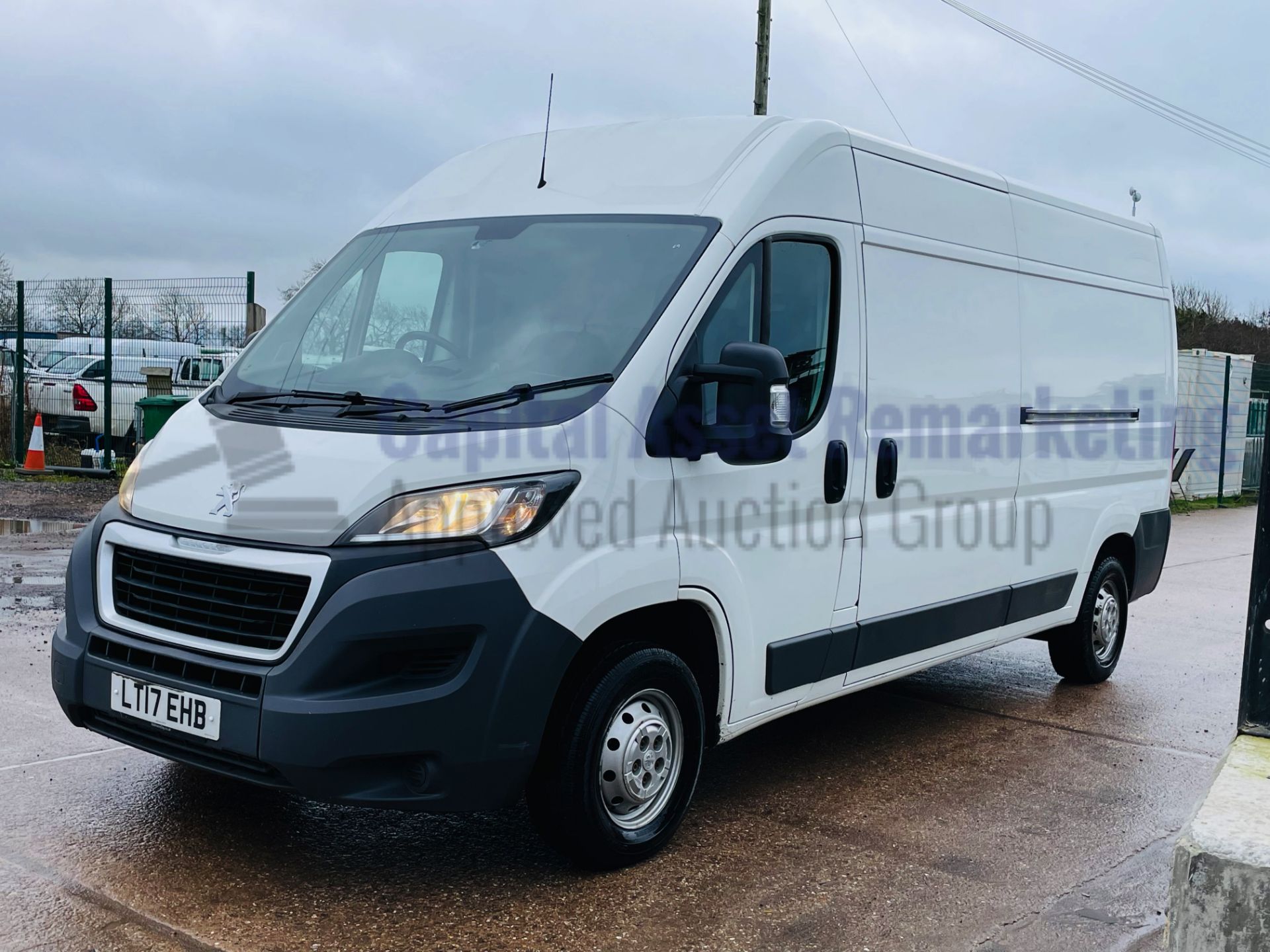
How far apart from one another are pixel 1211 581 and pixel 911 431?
7444mm

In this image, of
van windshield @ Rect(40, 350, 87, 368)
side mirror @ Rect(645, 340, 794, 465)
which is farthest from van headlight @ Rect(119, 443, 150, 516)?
van windshield @ Rect(40, 350, 87, 368)

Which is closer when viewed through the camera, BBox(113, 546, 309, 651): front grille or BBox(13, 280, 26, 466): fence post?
BBox(113, 546, 309, 651): front grille

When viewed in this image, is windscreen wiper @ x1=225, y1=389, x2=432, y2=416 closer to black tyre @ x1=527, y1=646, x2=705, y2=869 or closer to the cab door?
the cab door

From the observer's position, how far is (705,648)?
14.4 ft

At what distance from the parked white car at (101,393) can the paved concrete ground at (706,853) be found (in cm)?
1033

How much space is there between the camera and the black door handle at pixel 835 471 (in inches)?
187

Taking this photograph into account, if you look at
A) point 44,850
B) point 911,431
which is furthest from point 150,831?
point 911,431

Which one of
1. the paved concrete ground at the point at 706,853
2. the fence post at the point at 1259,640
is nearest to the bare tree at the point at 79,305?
→ the paved concrete ground at the point at 706,853

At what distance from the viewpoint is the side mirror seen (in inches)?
157

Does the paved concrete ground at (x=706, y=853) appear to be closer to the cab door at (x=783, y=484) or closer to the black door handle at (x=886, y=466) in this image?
the cab door at (x=783, y=484)

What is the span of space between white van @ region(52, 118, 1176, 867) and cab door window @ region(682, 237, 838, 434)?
0.5 inches

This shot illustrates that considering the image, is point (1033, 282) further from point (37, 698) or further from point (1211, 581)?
point (1211, 581)

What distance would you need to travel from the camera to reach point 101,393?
627 inches

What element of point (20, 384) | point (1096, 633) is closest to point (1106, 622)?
point (1096, 633)
